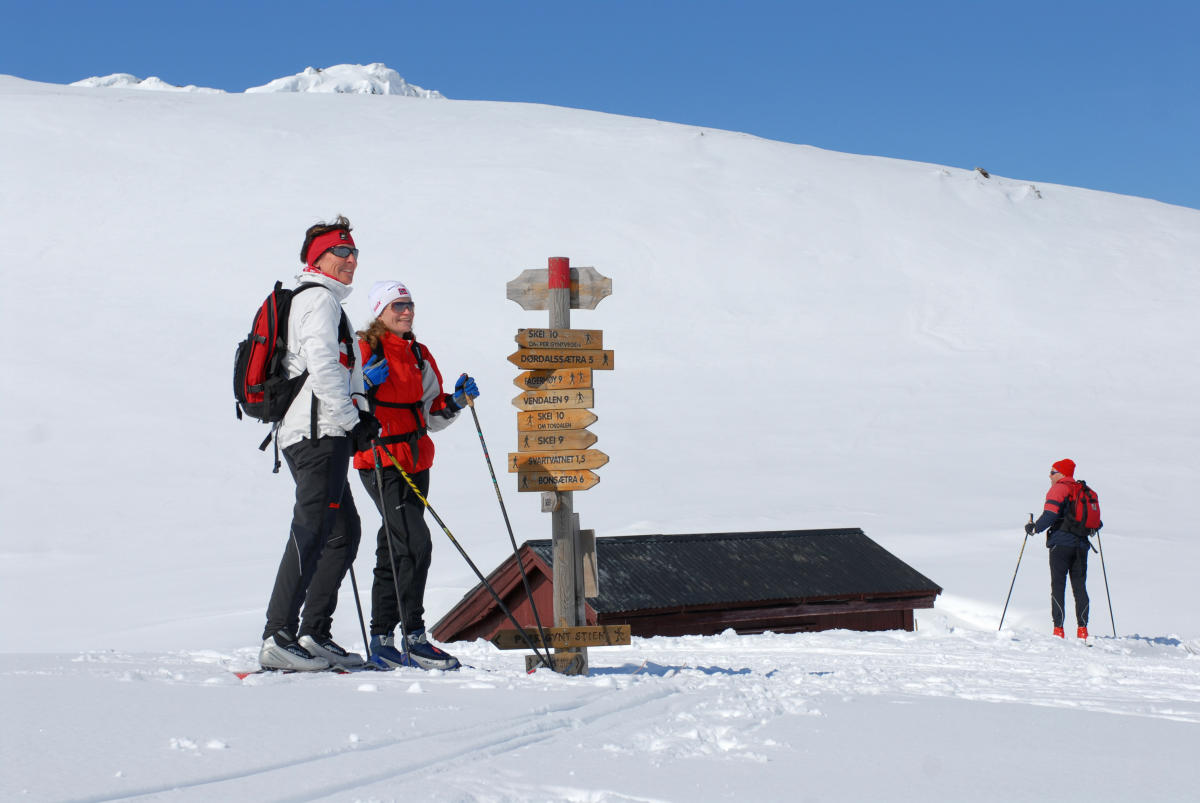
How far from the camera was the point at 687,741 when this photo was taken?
4.05 m

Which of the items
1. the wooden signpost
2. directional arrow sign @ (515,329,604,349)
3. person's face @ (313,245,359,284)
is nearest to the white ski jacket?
person's face @ (313,245,359,284)

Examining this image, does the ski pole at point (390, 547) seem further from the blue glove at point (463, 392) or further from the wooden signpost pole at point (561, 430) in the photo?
the wooden signpost pole at point (561, 430)

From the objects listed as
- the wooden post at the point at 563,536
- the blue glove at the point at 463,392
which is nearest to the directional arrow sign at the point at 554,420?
the wooden post at the point at 563,536

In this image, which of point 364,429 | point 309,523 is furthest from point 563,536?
point 309,523

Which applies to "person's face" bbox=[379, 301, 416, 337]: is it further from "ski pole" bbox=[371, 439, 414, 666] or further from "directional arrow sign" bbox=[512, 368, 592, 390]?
"directional arrow sign" bbox=[512, 368, 592, 390]

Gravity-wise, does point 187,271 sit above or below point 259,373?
above

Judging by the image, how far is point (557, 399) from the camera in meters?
6.96

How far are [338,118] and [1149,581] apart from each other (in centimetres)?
5038

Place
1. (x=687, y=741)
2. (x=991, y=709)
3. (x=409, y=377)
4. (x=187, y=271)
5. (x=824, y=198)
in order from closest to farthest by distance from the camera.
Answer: (x=687, y=741)
(x=991, y=709)
(x=409, y=377)
(x=187, y=271)
(x=824, y=198)

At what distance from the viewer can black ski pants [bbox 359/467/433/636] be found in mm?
5910

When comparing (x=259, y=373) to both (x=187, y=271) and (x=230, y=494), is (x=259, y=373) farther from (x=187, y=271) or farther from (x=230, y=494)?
(x=187, y=271)

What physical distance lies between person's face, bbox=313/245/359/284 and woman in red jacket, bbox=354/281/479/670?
47 centimetres

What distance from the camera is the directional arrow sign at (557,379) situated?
6.94m

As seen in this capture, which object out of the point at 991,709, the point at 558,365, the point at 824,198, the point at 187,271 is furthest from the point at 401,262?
the point at 991,709
